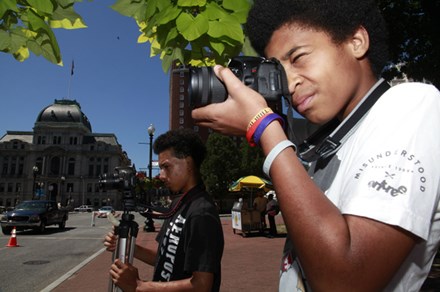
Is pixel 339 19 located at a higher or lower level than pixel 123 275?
higher

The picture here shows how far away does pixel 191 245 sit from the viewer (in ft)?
7.47

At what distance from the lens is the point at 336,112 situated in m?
1.14

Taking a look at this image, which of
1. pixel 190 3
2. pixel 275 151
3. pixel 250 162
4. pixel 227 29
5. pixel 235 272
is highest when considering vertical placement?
pixel 250 162

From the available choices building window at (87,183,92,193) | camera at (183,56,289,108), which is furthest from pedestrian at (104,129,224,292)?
building window at (87,183,92,193)

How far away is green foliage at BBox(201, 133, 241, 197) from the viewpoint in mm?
50828

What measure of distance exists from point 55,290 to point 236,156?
1833 inches

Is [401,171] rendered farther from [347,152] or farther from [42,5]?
[42,5]

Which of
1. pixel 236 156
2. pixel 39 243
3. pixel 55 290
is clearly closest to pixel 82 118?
pixel 236 156

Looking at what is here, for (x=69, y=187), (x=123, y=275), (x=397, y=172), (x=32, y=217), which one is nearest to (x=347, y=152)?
(x=397, y=172)

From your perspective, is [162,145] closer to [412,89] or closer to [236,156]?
[412,89]

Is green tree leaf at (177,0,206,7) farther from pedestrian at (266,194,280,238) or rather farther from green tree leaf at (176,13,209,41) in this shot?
pedestrian at (266,194,280,238)

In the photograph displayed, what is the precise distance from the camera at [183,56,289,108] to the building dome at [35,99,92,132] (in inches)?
4957

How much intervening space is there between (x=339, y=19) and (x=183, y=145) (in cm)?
204

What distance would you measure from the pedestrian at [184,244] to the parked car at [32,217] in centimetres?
1738
